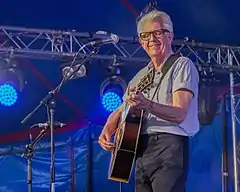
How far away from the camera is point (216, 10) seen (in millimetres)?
5215

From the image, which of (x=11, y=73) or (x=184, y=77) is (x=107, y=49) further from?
(x=184, y=77)

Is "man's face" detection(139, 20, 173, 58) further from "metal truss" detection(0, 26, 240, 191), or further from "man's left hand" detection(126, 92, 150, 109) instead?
"metal truss" detection(0, 26, 240, 191)

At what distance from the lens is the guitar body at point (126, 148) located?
8.46 ft

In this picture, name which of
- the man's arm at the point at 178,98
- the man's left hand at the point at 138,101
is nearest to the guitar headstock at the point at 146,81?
the man's arm at the point at 178,98

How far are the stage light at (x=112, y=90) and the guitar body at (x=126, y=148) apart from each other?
295 centimetres

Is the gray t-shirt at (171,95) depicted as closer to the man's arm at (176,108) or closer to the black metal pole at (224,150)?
the man's arm at (176,108)

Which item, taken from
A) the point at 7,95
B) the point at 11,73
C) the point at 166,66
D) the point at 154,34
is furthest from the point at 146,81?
the point at 7,95

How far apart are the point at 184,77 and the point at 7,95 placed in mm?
3178

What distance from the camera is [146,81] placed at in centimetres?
264

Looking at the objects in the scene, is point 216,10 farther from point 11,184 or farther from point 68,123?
point 11,184

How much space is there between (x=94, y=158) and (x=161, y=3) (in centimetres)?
197

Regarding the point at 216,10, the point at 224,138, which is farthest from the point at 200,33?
the point at 224,138

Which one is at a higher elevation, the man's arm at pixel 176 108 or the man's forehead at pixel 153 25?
the man's forehead at pixel 153 25

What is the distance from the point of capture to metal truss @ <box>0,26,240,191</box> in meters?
5.05
